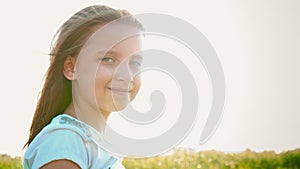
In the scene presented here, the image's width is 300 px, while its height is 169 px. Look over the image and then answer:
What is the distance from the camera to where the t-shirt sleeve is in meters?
1.22

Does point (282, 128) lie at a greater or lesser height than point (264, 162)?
greater

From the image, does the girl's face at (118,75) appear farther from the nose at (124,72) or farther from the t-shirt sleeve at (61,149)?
the t-shirt sleeve at (61,149)

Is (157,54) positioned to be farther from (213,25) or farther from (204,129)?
(213,25)

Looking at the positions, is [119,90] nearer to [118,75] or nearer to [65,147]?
[118,75]

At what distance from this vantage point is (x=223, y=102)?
1436mm

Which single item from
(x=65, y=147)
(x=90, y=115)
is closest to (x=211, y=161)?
(x=90, y=115)

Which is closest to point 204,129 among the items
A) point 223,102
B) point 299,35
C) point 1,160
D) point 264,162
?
point 223,102

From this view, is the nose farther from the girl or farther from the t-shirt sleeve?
the t-shirt sleeve

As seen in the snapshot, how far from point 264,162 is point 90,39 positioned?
186 cm

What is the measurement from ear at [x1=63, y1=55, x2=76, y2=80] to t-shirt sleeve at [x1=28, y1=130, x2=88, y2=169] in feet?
0.85

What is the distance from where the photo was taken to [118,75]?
138cm

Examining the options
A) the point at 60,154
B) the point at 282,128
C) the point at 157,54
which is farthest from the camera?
the point at 282,128

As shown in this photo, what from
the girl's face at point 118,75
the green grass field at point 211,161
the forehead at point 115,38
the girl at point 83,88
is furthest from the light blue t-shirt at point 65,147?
the green grass field at point 211,161

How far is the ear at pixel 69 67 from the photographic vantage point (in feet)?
4.89
